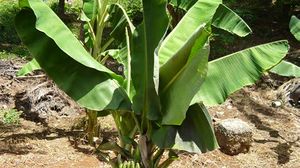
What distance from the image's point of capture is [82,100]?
Answer: 3.54 m

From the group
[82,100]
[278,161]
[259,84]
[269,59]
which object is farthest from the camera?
[259,84]

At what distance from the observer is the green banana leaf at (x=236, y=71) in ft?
12.1

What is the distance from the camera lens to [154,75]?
11.1ft

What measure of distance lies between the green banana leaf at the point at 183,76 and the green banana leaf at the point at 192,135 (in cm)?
11

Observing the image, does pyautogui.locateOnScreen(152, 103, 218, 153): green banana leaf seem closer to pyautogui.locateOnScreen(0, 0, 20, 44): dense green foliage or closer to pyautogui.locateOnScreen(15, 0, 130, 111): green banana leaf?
pyautogui.locateOnScreen(15, 0, 130, 111): green banana leaf

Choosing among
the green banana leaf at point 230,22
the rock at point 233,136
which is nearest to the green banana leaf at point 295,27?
the rock at point 233,136

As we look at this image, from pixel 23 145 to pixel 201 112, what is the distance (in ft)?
9.74

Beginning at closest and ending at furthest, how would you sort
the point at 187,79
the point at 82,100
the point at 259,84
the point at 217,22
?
the point at 187,79 → the point at 82,100 → the point at 217,22 → the point at 259,84

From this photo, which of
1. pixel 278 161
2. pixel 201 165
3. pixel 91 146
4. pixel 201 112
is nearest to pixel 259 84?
pixel 278 161

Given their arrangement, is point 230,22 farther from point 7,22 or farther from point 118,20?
point 7,22

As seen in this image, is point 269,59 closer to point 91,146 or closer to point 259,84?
point 91,146

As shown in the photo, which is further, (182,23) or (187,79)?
(182,23)

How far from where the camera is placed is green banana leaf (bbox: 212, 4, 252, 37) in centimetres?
508

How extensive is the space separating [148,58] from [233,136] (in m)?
2.92
